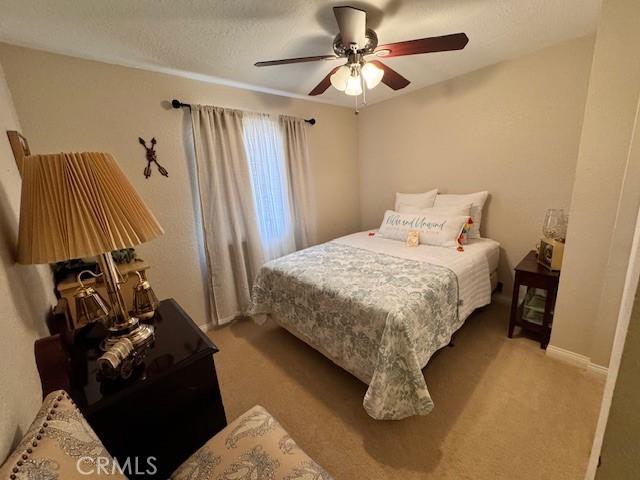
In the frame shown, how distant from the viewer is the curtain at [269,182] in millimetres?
2584

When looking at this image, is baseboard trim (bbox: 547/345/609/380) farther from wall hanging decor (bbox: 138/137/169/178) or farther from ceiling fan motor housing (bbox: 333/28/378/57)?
wall hanging decor (bbox: 138/137/169/178)

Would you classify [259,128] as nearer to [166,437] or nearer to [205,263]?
[205,263]

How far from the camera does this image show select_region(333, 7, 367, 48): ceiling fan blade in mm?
1296

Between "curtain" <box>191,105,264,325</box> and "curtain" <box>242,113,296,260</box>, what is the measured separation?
0.11m

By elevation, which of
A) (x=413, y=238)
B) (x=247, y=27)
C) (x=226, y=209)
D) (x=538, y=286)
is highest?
(x=247, y=27)

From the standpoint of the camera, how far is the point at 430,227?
243cm

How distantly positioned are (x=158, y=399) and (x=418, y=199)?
9.01 feet

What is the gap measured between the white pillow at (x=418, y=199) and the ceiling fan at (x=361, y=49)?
127 cm

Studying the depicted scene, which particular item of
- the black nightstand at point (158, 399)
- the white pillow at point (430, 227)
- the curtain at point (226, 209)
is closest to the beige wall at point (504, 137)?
the white pillow at point (430, 227)

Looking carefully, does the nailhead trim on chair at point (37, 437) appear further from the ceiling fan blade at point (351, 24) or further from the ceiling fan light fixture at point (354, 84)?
the ceiling fan light fixture at point (354, 84)

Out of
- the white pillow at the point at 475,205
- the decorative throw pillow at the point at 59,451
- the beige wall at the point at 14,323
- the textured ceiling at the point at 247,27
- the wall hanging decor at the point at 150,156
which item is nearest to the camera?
the decorative throw pillow at the point at 59,451

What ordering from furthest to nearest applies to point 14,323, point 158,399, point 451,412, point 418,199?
1. point 418,199
2. point 451,412
3. point 158,399
4. point 14,323

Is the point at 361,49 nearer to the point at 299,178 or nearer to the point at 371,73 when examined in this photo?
the point at 371,73

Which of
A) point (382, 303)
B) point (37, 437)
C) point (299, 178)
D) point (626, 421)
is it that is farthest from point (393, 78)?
point (37, 437)
